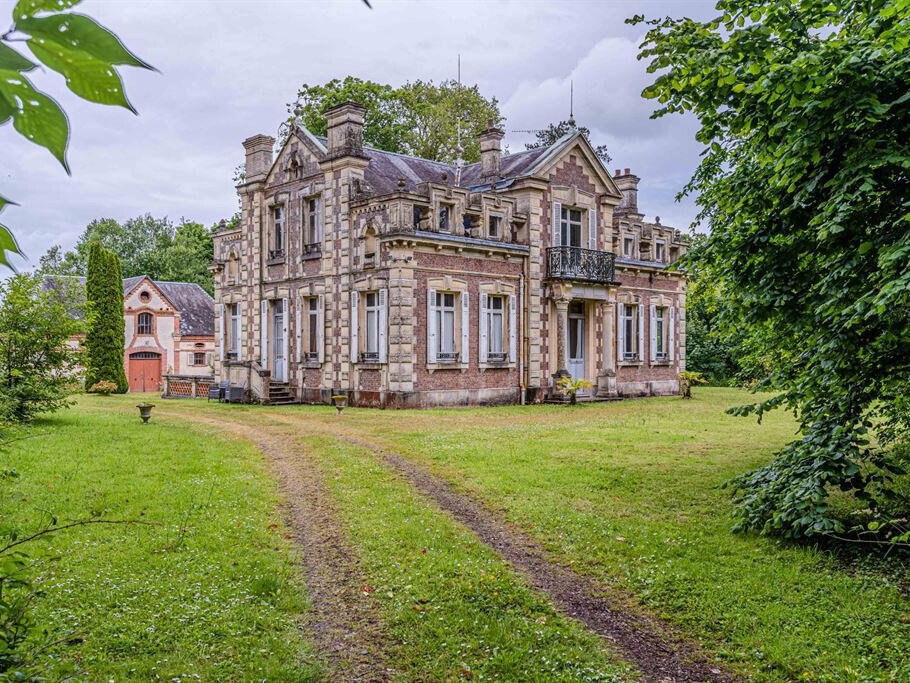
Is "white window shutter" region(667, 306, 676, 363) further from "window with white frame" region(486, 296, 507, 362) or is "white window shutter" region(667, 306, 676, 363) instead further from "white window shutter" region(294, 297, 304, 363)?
"white window shutter" region(294, 297, 304, 363)

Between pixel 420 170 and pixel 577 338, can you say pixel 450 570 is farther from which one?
pixel 420 170

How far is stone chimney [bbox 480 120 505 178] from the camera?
2533 centimetres

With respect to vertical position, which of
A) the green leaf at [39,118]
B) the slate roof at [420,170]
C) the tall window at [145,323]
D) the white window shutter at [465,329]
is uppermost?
the slate roof at [420,170]

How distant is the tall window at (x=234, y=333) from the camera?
28.4 meters

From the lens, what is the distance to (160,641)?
5.03m

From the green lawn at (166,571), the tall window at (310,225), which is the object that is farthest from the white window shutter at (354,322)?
the green lawn at (166,571)

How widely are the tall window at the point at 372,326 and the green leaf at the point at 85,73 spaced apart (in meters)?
21.4

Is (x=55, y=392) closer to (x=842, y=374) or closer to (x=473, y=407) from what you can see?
(x=473, y=407)

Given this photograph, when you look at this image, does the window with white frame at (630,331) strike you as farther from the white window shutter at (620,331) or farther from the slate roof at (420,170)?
the slate roof at (420,170)

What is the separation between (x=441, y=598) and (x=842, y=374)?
4.18 metres

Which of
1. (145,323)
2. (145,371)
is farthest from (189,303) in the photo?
(145,371)

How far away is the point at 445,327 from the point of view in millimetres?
22312

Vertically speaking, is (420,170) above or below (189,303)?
above

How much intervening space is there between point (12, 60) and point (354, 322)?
22.1 m
